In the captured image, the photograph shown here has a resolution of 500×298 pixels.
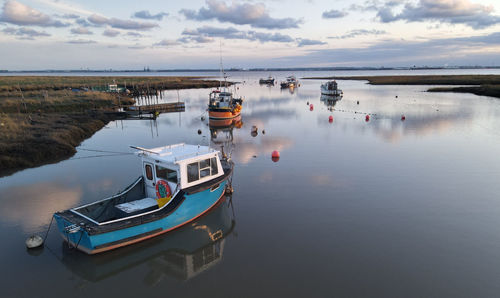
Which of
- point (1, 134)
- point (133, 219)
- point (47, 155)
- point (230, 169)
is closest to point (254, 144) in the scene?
point (230, 169)

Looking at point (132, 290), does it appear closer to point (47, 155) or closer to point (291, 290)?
point (291, 290)

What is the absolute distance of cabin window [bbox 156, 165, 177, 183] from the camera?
12895 mm

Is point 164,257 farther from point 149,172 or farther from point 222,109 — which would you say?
point 222,109

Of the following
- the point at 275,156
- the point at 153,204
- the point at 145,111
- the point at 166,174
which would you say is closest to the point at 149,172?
the point at 166,174

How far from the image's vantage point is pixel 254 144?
28484mm

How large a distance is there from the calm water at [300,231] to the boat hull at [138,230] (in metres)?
0.47

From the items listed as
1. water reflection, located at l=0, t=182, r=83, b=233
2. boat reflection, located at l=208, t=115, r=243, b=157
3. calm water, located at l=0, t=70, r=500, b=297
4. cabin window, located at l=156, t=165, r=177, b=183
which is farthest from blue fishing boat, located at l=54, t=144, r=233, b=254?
boat reflection, located at l=208, t=115, r=243, b=157

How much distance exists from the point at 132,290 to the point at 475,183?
18.7 meters

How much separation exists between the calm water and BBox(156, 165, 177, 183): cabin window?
2.30 metres

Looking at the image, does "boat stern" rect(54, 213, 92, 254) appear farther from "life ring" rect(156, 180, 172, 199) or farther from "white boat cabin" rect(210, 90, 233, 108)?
"white boat cabin" rect(210, 90, 233, 108)

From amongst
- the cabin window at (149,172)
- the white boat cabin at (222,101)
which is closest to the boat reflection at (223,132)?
the white boat cabin at (222,101)

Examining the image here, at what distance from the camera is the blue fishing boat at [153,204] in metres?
10.8

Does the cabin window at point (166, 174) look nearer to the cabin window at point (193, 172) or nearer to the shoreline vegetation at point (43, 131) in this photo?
the cabin window at point (193, 172)

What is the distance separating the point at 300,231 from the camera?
12875 mm
